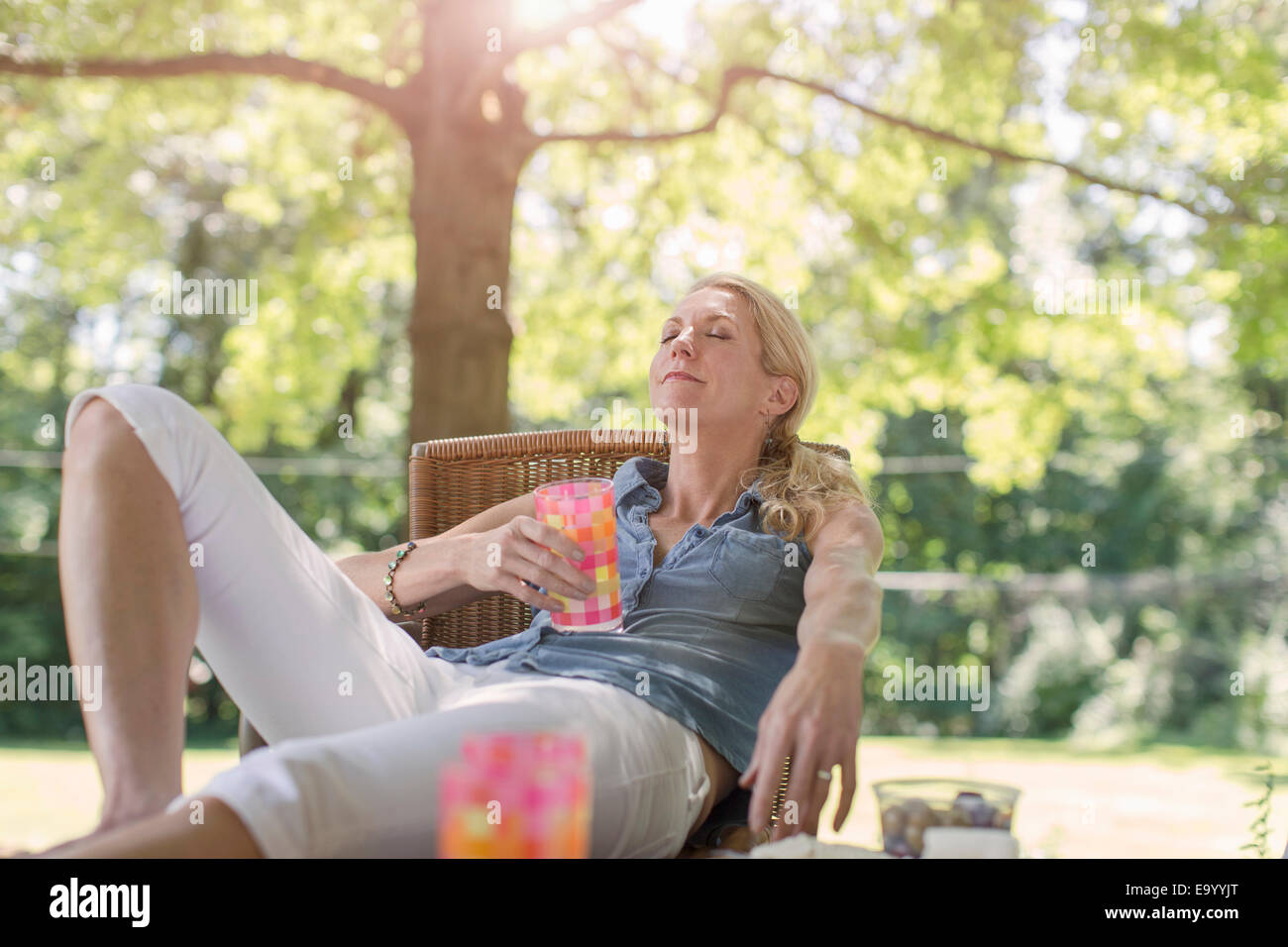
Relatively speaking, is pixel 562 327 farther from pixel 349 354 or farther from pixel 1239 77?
pixel 1239 77

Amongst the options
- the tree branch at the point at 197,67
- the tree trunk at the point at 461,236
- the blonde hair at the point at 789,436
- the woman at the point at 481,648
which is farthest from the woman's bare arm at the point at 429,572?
the tree branch at the point at 197,67

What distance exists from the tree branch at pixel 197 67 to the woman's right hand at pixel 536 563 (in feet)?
9.63

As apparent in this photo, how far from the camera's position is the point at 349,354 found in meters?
6.53

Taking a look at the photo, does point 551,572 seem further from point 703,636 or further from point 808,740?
point 808,740

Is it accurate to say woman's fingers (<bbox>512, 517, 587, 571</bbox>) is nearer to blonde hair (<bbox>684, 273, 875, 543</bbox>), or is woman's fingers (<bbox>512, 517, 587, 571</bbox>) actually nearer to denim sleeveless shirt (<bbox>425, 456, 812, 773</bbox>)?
denim sleeveless shirt (<bbox>425, 456, 812, 773</bbox>)

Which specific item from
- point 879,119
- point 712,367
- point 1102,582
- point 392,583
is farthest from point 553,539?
point 1102,582

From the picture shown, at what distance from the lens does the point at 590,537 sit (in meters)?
1.72

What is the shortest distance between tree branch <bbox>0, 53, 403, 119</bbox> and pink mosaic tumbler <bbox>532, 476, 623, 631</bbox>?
2986mm

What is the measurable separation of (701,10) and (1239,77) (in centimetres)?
249

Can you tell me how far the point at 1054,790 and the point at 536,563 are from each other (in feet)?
29.0

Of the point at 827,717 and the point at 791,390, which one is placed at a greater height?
the point at 791,390

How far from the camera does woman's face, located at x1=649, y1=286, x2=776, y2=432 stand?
7.03 ft
